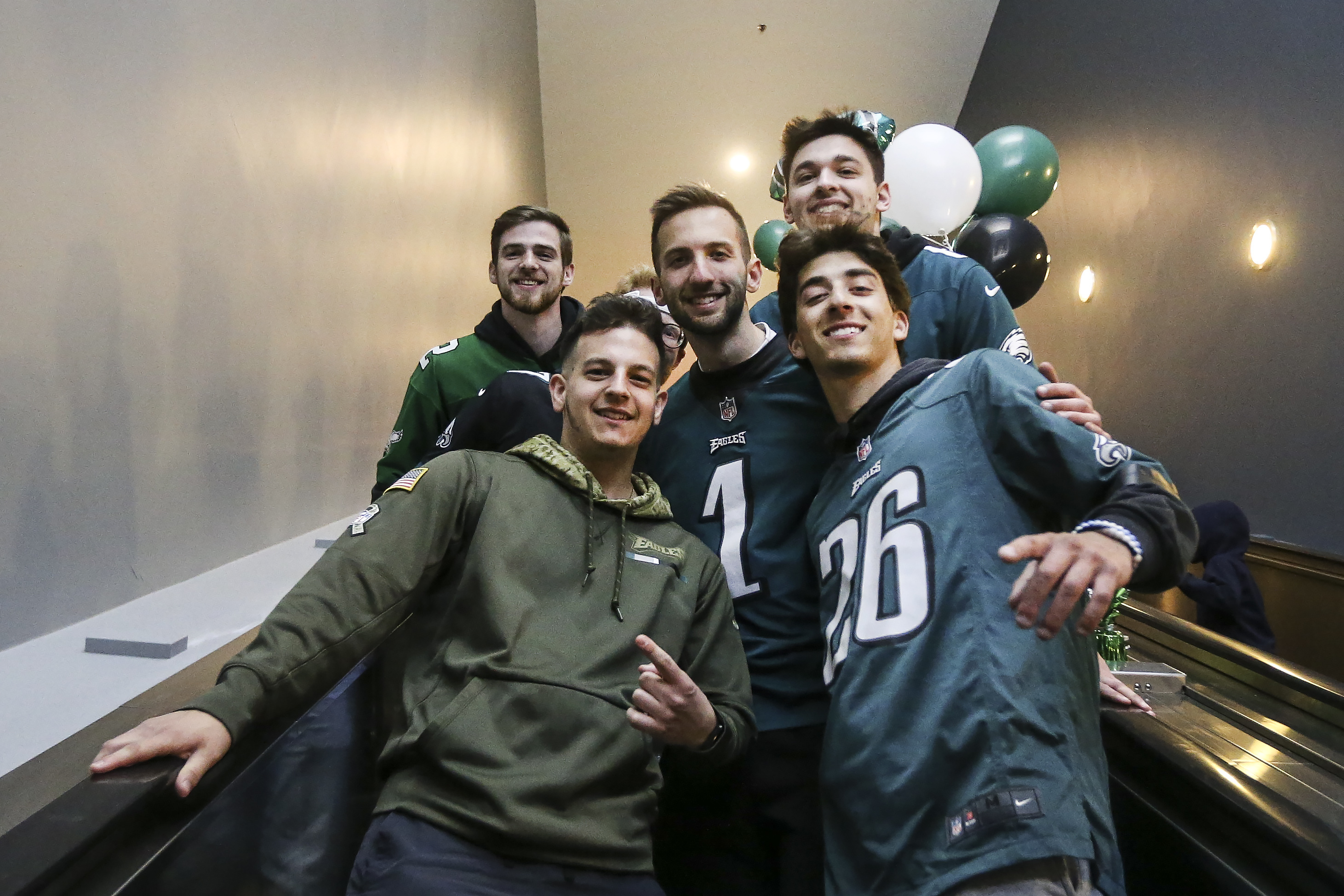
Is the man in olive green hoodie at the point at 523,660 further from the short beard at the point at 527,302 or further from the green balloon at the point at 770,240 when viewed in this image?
the green balloon at the point at 770,240

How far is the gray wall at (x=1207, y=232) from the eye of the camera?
3.14m

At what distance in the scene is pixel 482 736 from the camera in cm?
114

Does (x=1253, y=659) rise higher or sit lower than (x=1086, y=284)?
lower

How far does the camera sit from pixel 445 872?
41.7 inches

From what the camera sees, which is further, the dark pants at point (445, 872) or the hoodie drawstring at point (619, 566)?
the hoodie drawstring at point (619, 566)

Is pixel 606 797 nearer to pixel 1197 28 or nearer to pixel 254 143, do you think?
pixel 254 143

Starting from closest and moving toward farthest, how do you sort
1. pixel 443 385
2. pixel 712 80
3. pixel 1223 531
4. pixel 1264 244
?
pixel 443 385, pixel 1223 531, pixel 1264 244, pixel 712 80

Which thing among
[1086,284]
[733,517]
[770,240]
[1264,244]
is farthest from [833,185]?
[1086,284]

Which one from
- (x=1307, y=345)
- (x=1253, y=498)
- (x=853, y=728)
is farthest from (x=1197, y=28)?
(x=853, y=728)

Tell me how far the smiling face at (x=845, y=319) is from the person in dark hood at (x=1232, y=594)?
225 cm

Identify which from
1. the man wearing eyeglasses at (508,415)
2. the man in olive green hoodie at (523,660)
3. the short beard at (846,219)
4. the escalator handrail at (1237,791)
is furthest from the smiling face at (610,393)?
the escalator handrail at (1237,791)

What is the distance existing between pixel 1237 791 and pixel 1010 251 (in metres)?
2.38

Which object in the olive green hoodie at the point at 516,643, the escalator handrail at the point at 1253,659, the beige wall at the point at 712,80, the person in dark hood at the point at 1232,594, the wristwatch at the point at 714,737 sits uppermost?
the beige wall at the point at 712,80

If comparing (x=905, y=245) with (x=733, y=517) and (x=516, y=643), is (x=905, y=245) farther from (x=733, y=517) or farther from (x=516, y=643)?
(x=516, y=643)
